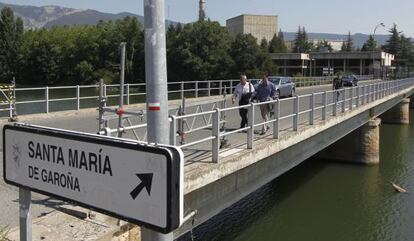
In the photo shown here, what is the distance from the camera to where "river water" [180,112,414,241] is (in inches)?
634

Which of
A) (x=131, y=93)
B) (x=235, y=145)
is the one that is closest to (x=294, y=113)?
(x=235, y=145)

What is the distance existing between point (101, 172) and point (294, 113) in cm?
1176

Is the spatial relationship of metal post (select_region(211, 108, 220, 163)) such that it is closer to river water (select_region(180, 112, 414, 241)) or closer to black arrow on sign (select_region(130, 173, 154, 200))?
river water (select_region(180, 112, 414, 241))

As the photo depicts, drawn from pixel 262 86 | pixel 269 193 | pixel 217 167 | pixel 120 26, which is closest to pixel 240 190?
pixel 217 167

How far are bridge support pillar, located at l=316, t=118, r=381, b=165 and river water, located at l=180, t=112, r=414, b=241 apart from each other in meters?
0.56

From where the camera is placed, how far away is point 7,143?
345 cm

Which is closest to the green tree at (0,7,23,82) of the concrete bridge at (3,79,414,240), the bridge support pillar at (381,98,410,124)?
the bridge support pillar at (381,98,410,124)

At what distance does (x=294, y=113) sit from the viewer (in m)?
14.2

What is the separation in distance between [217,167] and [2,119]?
10993 millimetres

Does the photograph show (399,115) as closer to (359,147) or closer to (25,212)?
(359,147)

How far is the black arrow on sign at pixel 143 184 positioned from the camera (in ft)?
8.66

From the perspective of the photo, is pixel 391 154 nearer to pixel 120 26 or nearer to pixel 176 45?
pixel 176 45

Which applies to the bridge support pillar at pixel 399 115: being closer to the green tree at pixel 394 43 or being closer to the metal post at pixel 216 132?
the metal post at pixel 216 132

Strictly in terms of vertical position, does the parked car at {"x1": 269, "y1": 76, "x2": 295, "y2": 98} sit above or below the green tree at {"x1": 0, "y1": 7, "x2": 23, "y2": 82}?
below
